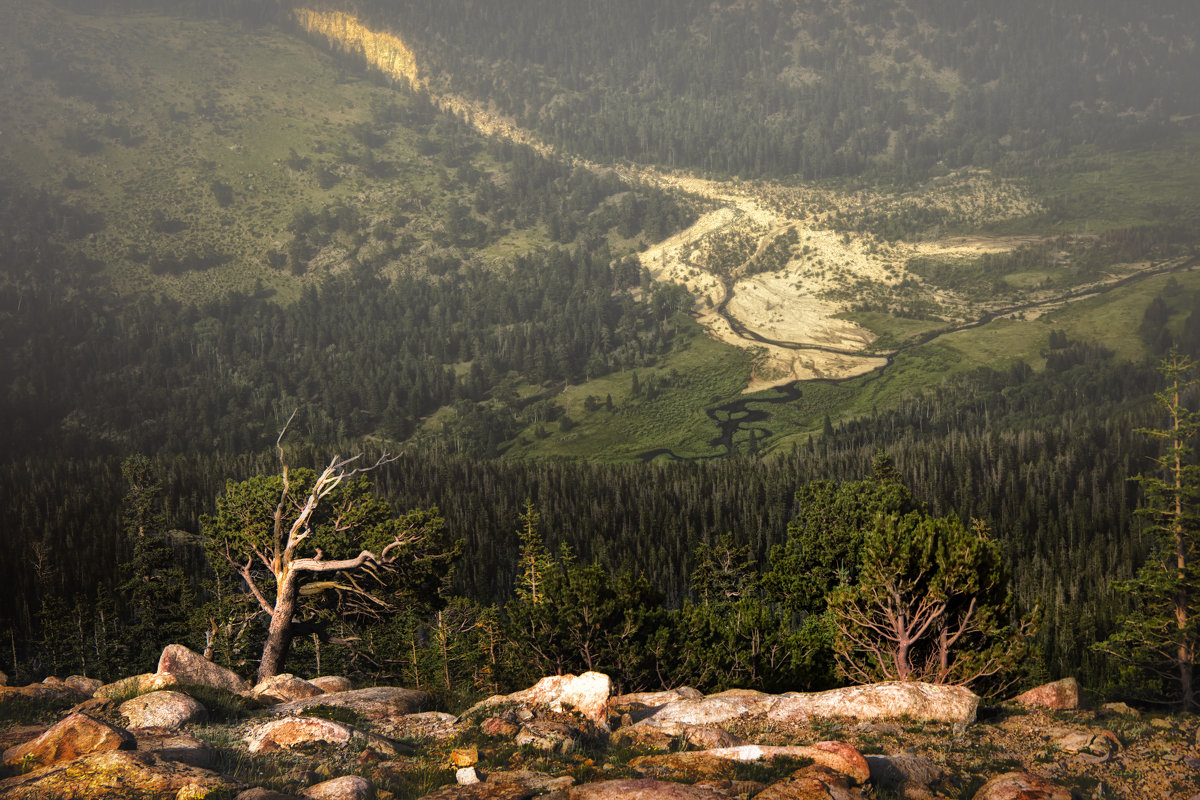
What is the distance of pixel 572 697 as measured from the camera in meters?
38.2

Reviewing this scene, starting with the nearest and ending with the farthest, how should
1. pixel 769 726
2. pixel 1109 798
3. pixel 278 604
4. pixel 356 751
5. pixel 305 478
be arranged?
pixel 1109 798 < pixel 356 751 < pixel 769 726 < pixel 278 604 < pixel 305 478

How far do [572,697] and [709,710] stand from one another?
6183mm

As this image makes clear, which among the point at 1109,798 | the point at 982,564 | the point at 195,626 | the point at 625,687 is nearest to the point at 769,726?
the point at 1109,798

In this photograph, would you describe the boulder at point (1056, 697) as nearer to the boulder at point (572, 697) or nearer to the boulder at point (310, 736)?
the boulder at point (572, 697)

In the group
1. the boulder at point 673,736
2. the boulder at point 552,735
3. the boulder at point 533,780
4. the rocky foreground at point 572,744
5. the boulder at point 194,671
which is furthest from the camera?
the boulder at point 194,671

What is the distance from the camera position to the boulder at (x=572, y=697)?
36969 millimetres

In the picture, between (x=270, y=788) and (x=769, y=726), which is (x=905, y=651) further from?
(x=270, y=788)

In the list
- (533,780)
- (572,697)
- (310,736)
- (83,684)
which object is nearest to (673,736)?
(572,697)

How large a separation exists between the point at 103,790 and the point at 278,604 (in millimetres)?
37107

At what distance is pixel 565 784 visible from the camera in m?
25.4

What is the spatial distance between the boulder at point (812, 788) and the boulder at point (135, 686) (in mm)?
25717

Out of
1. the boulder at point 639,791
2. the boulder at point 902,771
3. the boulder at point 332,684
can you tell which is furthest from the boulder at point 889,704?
the boulder at point 332,684

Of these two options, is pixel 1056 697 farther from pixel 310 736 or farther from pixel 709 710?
pixel 310 736

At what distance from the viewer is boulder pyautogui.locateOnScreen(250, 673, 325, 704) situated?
133ft
